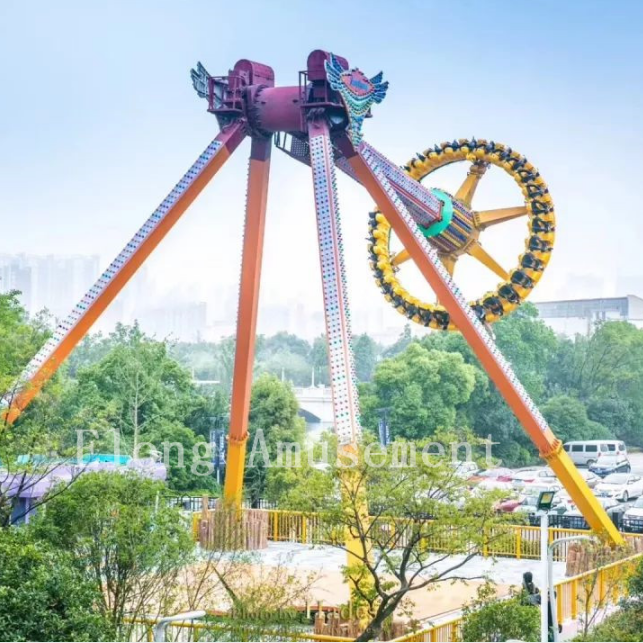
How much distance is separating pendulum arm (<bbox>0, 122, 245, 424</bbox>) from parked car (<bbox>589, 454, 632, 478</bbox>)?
23.8 meters

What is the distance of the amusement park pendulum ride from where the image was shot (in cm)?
1839

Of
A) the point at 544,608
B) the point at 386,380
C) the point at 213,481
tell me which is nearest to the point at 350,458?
the point at 544,608

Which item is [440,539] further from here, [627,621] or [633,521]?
[633,521]

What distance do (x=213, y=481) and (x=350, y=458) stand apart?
19245mm

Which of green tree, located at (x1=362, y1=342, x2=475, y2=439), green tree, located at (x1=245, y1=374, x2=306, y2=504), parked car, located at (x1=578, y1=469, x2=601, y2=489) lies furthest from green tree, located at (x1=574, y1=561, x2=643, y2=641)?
green tree, located at (x1=362, y1=342, x2=475, y2=439)

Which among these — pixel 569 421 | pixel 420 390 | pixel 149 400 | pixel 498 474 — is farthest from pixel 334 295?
pixel 569 421

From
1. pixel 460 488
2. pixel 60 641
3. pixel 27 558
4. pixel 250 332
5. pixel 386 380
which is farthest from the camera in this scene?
pixel 386 380

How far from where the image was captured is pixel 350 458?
1598 centimetres

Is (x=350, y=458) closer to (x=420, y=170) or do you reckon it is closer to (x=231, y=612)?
(x=231, y=612)

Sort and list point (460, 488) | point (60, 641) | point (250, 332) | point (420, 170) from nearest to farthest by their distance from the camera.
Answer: point (60, 641), point (460, 488), point (250, 332), point (420, 170)

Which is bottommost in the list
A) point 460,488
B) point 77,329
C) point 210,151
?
point 460,488

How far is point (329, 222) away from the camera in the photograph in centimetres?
1828

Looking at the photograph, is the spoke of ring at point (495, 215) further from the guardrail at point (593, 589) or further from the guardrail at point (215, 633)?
the guardrail at point (215, 633)

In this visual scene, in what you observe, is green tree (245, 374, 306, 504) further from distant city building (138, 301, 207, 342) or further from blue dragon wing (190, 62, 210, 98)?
distant city building (138, 301, 207, 342)
